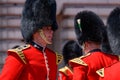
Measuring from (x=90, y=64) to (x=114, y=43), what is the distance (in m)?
0.41

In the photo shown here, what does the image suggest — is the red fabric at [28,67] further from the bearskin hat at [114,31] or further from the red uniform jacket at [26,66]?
the bearskin hat at [114,31]

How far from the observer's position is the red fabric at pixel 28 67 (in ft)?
10.1

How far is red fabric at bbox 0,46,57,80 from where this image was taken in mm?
3076

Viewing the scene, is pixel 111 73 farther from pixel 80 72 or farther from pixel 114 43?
pixel 80 72

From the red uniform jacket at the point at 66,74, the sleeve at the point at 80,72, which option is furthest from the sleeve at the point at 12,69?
the red uniform jacket at the point at 66,74

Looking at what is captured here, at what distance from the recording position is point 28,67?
125 inches

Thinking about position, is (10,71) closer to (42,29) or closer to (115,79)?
(42,29)

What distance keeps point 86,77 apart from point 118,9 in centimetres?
58

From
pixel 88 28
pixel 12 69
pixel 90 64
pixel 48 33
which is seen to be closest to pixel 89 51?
pixel 90 64

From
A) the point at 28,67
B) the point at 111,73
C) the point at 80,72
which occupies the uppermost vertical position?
the point at 111,73

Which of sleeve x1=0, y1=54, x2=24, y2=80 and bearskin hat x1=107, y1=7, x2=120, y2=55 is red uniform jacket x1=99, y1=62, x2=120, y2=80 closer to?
bearskin hat x1=107, y1=7, x2=120, y2=55

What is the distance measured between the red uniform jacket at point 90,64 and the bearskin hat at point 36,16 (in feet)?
1.11

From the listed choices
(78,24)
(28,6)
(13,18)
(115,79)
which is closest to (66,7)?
(13,18)

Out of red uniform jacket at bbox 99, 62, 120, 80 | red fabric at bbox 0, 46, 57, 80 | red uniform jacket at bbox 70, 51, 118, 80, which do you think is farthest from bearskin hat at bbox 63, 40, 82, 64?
red uniform jacket at bbox 99, 62, 120, 80
